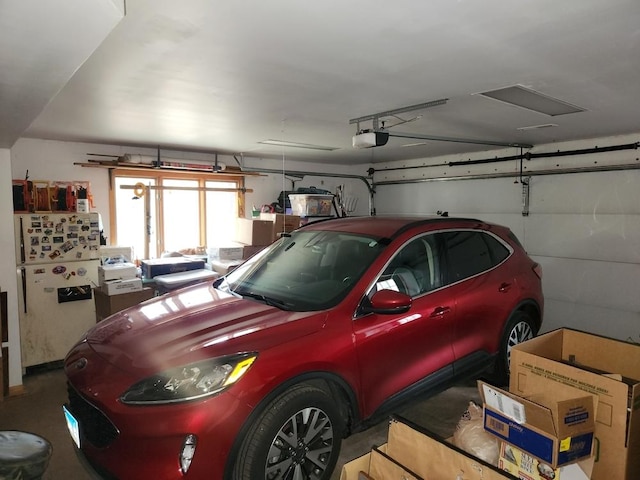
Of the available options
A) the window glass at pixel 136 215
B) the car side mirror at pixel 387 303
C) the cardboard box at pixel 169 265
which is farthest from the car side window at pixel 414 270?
the window glass at pixel 136 215

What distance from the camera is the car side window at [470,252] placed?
2.93 m

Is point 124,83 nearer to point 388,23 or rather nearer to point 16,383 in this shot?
point 388,23

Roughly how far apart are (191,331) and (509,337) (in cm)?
251

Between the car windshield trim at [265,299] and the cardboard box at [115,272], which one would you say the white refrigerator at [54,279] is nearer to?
the cardboard box at [115,272]

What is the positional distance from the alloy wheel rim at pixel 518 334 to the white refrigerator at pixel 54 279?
413cm

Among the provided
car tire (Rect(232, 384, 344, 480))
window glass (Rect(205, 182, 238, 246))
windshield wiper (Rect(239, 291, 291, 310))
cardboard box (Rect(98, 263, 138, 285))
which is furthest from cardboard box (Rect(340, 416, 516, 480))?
window glass (Rect(205, 182, 238, 246))

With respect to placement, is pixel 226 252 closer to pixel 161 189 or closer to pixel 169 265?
pixel 169 265

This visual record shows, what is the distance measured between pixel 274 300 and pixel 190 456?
0.93m

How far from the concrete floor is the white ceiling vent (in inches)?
89.6

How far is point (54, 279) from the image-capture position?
416cm

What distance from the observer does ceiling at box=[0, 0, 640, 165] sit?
1.67 meters

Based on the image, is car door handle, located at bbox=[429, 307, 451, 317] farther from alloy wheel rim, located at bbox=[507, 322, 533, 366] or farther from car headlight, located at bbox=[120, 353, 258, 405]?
car headlight, located at bbox=[120, 353, 258, 405]

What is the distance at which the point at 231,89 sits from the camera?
9.45 ft

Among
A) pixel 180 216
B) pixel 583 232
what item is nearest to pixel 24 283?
pixel 180 216
